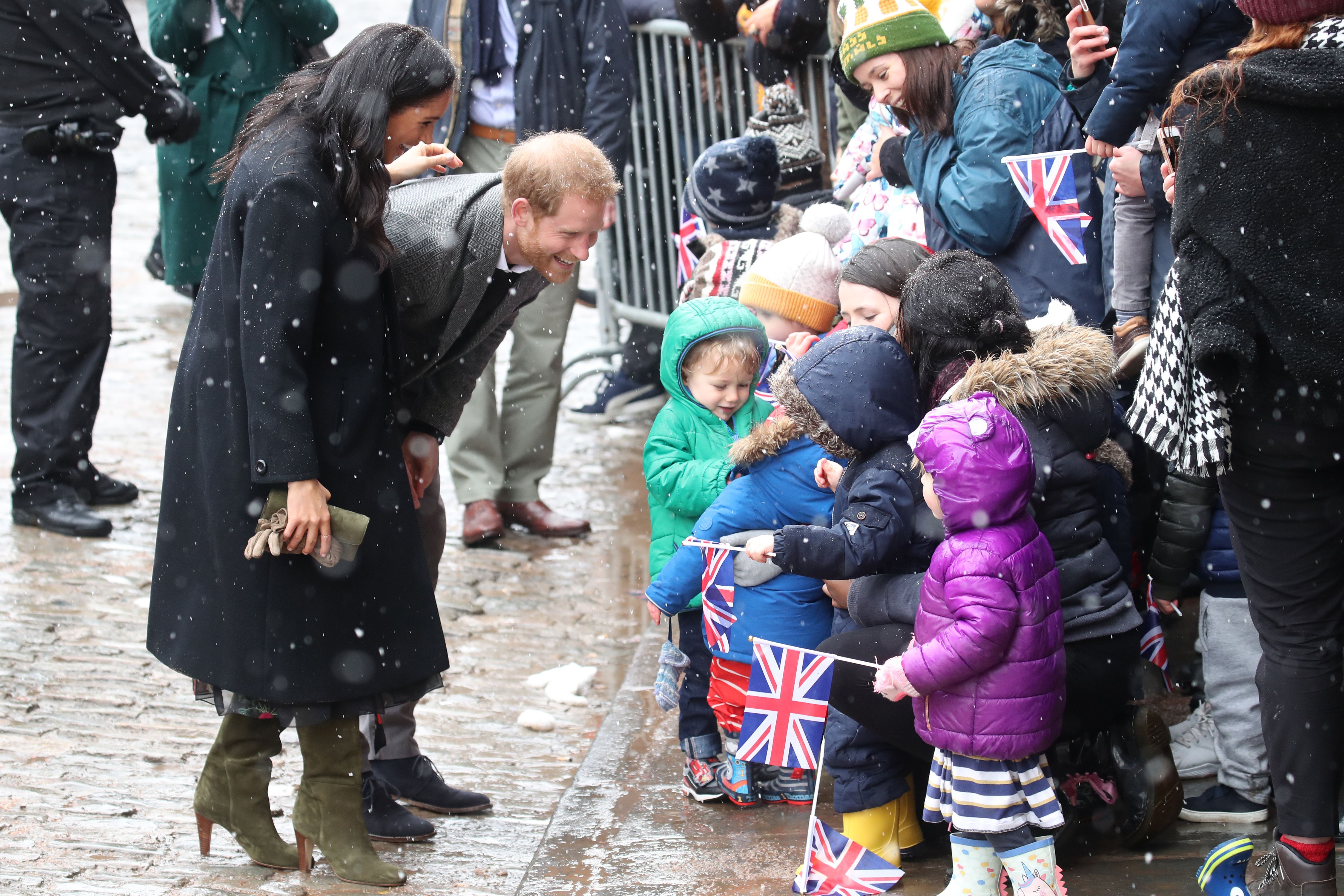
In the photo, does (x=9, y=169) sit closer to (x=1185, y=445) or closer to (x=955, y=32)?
(x=955, y=32)

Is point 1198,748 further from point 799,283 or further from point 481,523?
point 481,523

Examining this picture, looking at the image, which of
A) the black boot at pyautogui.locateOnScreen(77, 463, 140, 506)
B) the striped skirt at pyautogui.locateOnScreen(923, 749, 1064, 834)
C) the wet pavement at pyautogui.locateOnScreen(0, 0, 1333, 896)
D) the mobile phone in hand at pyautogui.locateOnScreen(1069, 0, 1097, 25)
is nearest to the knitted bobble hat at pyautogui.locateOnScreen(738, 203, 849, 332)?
the mobile phone in hand at pyautogui.locateOnScreen(1069, 0, 1097, 25)

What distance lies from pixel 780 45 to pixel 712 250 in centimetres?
176

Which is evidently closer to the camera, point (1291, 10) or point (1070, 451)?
point (1291, 10)

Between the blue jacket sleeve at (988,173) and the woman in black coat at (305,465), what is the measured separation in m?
1.69

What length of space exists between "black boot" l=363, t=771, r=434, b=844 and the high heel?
0.42 m

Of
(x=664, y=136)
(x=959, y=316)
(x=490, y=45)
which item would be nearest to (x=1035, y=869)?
(x=959, y=316)

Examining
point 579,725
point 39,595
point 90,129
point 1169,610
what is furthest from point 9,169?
point 1169,610

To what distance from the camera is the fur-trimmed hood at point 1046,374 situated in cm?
340

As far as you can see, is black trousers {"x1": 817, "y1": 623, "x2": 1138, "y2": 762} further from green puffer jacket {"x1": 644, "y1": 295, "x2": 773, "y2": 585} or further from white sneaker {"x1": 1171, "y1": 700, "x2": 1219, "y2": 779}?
green puffer jacket {"x1": 644, "y1": 295, "x2": 773, "y2": 585}

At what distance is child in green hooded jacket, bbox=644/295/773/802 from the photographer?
4.20 m

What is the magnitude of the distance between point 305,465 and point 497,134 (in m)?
3.57

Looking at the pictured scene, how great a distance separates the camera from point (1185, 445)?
10.2 feet

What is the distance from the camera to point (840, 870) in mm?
3395
